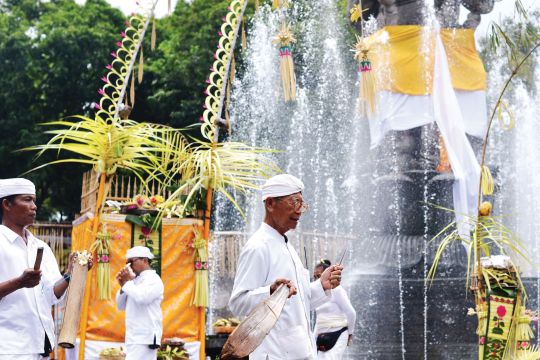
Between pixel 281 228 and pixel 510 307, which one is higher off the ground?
pixel 281 228

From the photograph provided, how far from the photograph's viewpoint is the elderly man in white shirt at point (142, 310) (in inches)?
356

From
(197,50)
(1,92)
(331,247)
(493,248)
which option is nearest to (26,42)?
(1,92)

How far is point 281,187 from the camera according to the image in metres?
5.35

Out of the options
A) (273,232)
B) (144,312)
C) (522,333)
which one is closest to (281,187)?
(273,232)

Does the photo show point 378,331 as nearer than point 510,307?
No

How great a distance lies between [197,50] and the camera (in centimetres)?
2880

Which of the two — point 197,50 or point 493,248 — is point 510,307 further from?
point 197,50

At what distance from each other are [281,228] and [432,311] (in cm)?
891

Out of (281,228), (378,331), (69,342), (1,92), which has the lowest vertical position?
(378,331)

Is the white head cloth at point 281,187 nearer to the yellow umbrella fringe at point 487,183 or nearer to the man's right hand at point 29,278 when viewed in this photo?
the man's right hand at point 29,278

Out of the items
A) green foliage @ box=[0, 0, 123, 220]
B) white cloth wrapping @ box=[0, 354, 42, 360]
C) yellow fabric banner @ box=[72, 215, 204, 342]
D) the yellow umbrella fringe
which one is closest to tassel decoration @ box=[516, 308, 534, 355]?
the yellow umbrella fringe

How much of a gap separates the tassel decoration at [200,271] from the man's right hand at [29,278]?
18.4ft

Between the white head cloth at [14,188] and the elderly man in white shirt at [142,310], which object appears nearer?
the white head cloth at [14,188]

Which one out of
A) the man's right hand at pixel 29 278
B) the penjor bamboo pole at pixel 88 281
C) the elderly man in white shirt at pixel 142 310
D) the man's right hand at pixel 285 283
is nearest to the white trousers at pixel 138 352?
the elderly man in white shirt at pixel 142 310
